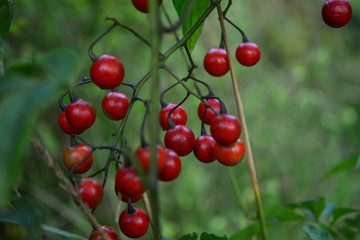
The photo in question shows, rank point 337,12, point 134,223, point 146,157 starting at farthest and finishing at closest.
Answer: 1. point 337,12
2. point 134,223
3. point 146,157

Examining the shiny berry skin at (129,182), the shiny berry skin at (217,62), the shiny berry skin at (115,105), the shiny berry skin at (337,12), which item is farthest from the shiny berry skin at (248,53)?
the shiny berry skin at (129,182)

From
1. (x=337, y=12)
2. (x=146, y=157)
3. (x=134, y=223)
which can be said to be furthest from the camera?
(x=337, y=12)

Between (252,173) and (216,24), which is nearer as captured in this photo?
(252,173)

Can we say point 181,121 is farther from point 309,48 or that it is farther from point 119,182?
point 309,48

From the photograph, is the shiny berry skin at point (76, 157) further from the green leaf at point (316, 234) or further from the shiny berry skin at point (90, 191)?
the green leaf at point (316, 234)

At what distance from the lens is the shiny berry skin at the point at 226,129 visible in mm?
555

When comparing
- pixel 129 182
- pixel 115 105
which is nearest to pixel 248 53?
pixel 115 105

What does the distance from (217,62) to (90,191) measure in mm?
371

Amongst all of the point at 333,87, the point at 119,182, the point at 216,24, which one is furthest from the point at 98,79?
the point at 333,87

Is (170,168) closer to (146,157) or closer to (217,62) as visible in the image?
(146,157)

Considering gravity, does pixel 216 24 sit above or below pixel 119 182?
above

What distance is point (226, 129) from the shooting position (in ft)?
1.82

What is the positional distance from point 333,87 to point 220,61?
244cm

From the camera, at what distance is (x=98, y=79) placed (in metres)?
0.52
